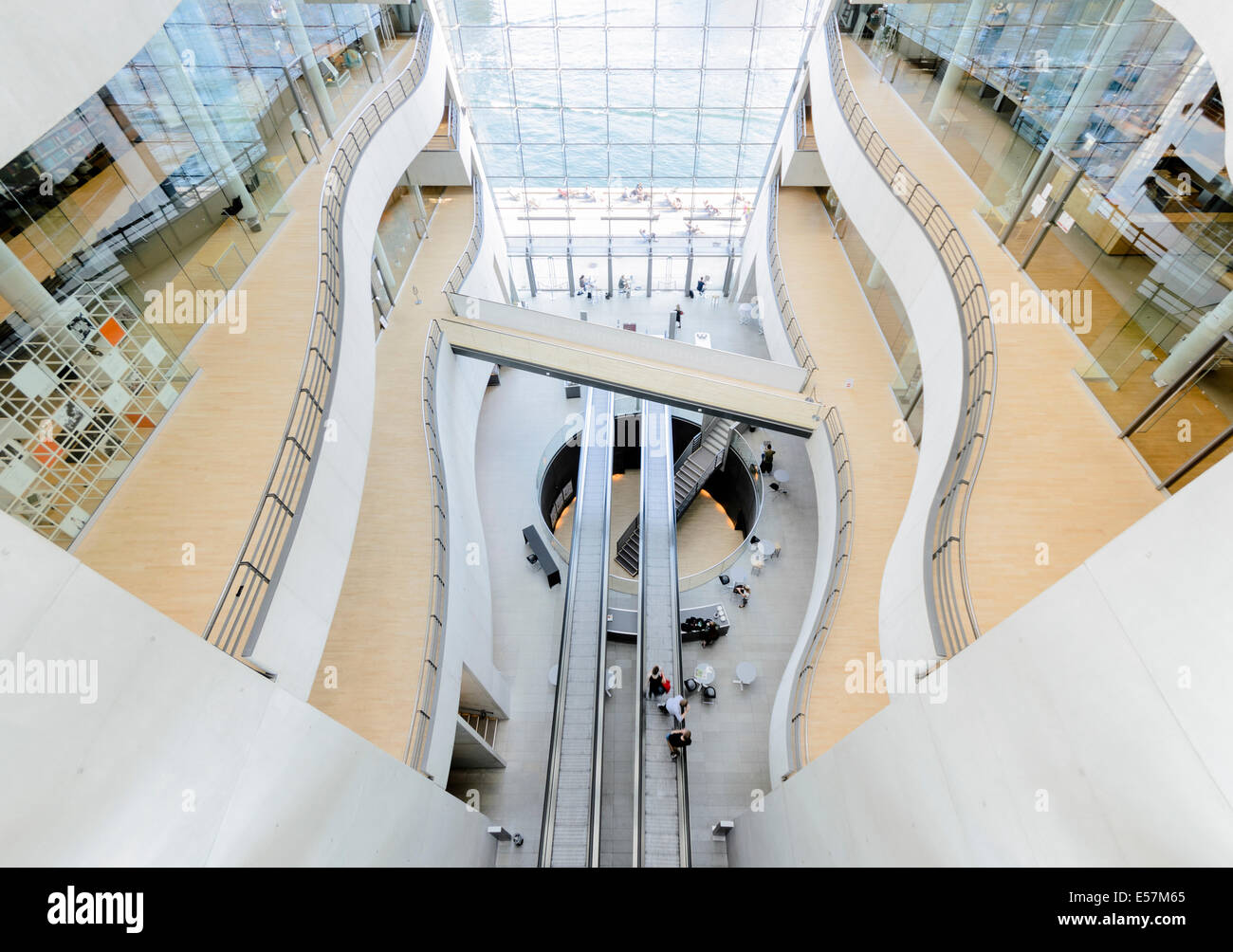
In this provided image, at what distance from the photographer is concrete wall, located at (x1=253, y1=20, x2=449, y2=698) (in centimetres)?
495

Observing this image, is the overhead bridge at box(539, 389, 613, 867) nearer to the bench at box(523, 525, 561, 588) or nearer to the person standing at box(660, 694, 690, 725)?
the bench at box(523, 525, 561, 588)

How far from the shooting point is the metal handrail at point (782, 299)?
11.2 metres

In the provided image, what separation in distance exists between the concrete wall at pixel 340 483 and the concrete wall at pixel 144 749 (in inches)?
36.0

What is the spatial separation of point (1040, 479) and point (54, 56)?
28.0 ft

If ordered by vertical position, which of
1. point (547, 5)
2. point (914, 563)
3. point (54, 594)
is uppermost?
point (547, 5)

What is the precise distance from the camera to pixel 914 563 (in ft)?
18.1

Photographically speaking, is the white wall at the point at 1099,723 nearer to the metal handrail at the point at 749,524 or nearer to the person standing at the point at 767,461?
the metal handrail at the point at 749,524

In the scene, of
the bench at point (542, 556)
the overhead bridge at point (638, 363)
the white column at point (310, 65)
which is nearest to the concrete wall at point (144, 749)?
the bench at point (542, 556)

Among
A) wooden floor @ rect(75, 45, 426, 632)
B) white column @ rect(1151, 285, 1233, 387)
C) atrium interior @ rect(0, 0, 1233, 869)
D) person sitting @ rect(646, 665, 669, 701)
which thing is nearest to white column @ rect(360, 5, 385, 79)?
atrium interior @ rect(0, 0, 1233, 869)

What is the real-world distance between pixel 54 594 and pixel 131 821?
3.76 feet

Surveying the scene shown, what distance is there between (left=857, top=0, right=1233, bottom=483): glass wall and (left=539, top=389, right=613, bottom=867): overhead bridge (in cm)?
744

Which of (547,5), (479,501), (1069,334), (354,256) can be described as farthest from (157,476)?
(547,5)

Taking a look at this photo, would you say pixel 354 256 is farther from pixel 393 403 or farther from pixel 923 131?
pixel 923 131

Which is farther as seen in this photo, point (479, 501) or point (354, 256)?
point (479, 501)
